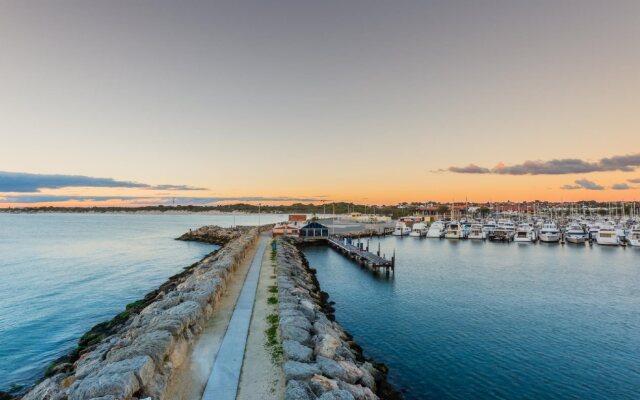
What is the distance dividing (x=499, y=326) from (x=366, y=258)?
25.3 metres

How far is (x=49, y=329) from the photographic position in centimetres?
2392

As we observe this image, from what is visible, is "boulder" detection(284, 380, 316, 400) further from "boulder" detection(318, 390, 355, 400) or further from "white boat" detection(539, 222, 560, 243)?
"white boat" detection(539, 222, 560, 243)

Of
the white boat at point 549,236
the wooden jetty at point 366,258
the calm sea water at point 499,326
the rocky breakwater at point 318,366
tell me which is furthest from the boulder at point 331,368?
the white boat at point 549,236

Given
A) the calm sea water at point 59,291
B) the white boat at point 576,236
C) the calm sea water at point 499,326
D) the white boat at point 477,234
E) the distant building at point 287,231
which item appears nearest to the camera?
the calm sea water at point 499,326

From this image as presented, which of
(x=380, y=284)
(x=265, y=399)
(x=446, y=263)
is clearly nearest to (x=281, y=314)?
(x=265, y=399)

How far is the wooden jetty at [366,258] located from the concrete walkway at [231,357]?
25783mm

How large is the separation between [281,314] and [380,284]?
22.8 meters

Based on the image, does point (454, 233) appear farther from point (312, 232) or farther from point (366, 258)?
point (366, 258)

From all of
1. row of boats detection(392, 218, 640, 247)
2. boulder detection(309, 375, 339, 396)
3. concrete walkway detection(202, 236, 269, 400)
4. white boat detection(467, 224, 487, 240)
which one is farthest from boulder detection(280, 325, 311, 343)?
white boat detection(467, 224, 487, 240)

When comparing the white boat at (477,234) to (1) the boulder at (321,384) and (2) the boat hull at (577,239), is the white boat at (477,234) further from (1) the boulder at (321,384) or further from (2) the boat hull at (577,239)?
(1) the boulder at (321,384)

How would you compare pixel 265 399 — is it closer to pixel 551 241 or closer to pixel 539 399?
pixel 539 399

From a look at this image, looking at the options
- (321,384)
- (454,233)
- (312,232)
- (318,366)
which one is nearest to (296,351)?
(318,366)

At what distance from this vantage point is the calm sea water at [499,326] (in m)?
16.4

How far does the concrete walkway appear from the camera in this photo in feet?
32.6
